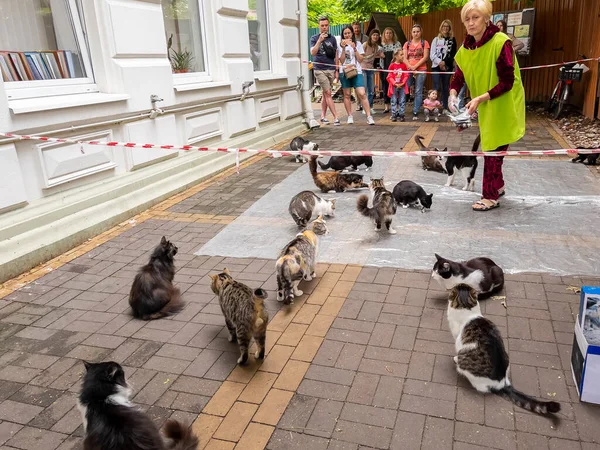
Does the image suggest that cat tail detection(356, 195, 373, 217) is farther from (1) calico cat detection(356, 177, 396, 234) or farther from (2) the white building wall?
(2) the white building wall

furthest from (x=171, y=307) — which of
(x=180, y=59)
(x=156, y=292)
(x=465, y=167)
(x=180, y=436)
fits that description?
(x=180, y=59)

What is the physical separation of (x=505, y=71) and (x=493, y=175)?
1.31 meters

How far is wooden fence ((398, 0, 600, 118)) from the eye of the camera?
469 inches

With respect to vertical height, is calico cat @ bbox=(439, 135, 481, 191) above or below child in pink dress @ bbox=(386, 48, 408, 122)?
below

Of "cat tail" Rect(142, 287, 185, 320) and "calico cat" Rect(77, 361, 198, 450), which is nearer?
"calico cat" Rect(77, 361, 198, 450)

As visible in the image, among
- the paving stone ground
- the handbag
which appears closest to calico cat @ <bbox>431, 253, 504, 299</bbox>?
the paving stone ground

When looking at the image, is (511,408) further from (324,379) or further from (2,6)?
(2,6)

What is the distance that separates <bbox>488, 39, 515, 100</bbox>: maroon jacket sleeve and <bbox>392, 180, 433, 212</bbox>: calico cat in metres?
1.46

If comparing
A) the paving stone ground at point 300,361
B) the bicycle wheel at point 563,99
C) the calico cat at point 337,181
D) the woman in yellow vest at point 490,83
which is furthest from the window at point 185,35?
the bicycle wheel at point 563,99

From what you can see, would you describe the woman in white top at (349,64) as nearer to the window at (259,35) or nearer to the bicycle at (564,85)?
the window at (259,35)

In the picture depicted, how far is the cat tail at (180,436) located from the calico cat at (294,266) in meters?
1.77

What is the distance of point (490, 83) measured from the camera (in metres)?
5.86

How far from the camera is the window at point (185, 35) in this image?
862 cm

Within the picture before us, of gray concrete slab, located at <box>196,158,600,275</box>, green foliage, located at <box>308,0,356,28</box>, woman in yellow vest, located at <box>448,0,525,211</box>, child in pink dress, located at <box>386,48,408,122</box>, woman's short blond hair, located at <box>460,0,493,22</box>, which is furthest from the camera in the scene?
green foliage, located at <box>308,0,356,28</box>
